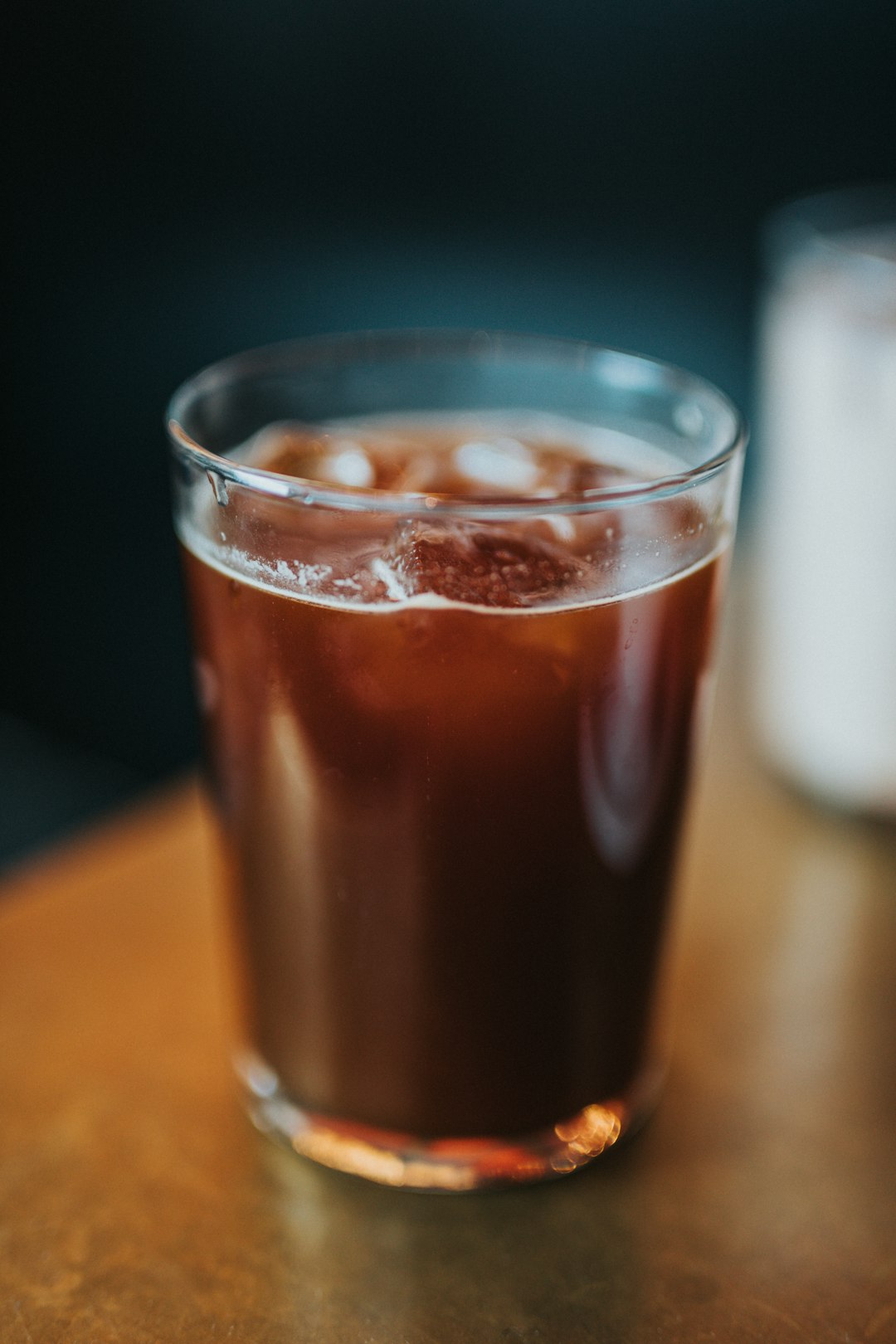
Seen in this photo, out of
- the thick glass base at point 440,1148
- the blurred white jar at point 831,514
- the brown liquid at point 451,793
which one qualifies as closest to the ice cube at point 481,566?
the brown liquid at point 451,793

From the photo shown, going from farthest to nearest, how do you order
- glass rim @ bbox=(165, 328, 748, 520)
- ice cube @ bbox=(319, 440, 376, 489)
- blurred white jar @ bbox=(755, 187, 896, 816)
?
blurred white jar @ bbox=(755, 187, 896, 816) → ice cube @ bbox=(319, 440, 376, 489) → glass rim @ bbox=(165, 328, 748, 520)

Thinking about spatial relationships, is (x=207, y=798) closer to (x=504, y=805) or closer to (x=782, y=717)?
(x=504, y=805)

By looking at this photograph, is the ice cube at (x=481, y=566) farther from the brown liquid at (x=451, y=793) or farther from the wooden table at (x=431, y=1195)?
the wooden table at (x=431, y=1195)

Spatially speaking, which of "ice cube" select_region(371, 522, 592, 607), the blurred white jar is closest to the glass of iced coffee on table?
"ice cube" select_region(371, 522, 592, 607)

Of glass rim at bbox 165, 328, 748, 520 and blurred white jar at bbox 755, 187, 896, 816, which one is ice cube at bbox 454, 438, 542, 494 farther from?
blurred white jar at bbox 755, 187, 896, 816

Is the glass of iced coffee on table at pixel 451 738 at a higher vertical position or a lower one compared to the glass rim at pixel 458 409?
lower
